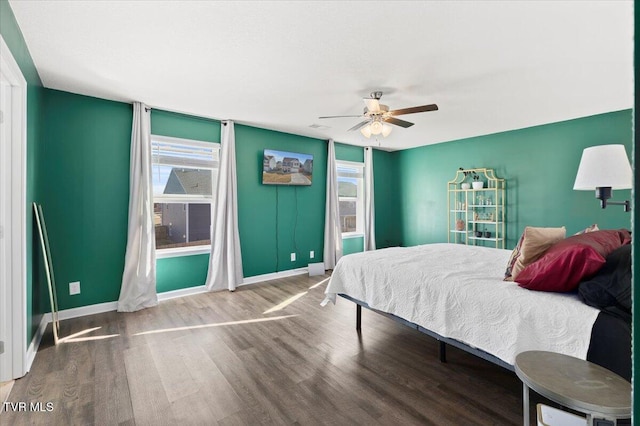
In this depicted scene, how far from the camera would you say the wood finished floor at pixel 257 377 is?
1.72 metres

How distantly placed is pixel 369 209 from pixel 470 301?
4323 millimetres

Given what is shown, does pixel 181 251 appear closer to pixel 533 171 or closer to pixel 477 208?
pixel 477 208

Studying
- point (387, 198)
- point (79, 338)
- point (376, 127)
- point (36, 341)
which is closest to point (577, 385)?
point (376, 127)

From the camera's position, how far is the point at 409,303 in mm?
2266

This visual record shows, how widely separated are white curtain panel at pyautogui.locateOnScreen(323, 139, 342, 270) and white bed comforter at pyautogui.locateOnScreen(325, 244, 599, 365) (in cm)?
252

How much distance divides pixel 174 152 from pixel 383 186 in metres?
4.38

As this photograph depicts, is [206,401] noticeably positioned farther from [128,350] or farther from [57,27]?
[57,27]

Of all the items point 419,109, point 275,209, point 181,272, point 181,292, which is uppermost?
point 419,109

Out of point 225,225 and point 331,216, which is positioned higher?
point 331,216

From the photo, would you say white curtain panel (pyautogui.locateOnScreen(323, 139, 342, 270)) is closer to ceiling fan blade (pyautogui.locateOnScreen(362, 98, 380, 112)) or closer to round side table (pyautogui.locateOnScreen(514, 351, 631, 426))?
ceiling fan blade (pyautogui.locateOnScreen(362, 98, 380, 112))

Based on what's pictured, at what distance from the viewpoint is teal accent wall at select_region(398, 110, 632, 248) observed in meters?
3.96

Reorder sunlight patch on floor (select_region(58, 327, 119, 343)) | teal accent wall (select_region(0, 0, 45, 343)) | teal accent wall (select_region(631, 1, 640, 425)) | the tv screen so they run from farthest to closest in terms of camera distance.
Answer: the tv screen
sunlight patch on floor (select_region(58, 327, 119, 343))
teal accent wall (select_region(0, 0, 45, 343))
teal accent wall (select_region(631, 1, 640, 425))

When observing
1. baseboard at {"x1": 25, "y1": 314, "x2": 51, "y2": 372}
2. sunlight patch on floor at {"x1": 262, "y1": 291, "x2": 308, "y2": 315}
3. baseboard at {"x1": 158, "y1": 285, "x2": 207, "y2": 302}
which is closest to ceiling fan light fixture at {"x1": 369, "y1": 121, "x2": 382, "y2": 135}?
sunlight patch on floor at {"x1": 262, "y1": 291, "x2": 308, "y2": 315}

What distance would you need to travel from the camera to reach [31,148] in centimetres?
248
